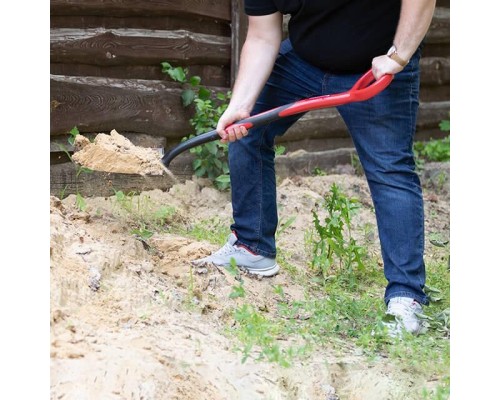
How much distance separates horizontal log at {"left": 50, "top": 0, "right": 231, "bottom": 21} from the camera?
450cm

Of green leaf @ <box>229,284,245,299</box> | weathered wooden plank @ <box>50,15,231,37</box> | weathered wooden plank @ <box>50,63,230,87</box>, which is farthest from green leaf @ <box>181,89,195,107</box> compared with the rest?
green leaf @ <box>229,284,245,299</box>

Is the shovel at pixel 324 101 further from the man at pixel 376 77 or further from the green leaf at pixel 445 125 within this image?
the green leaf at pixel 445 125

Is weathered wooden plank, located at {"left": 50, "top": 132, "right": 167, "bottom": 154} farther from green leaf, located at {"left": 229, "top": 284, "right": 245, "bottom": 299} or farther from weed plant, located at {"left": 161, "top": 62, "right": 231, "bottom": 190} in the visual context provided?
green leaf, located at {"left": 229, "top": 284, "right": 245, "bottom": 299}

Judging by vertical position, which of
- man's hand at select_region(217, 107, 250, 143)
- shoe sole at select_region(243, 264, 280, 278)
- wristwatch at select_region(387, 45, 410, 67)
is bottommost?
shoe sole at select_region(243, 264, 280, 278)

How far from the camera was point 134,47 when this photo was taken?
4.84 meters

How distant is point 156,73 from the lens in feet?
16.5

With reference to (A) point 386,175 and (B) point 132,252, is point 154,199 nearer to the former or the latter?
(B) point 132,252

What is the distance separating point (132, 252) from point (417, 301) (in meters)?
1.24

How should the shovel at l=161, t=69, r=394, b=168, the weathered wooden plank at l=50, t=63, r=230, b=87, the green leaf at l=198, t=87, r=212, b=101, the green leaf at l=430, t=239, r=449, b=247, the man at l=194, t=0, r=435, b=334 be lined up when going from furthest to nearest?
the green leaf at l=198, t=87, r=212, b=101 < the green leaf at l=430, t=239, r=449, b=247 < the weathered wooden plank at l=50, t=63, r=230, b=87 < the man at l=194, t=0, r=435, b=334 < the shovel at l=161, t=69, r=394, b=168

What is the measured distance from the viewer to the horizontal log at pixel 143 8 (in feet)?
14.8

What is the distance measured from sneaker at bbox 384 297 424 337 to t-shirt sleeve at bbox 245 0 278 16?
133 cm

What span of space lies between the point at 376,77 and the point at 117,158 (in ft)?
4.04

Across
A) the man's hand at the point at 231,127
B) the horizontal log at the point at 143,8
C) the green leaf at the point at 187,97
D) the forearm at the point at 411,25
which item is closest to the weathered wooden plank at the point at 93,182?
the green leaf at the point at 187,97

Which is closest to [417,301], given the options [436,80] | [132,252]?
[132,252]
